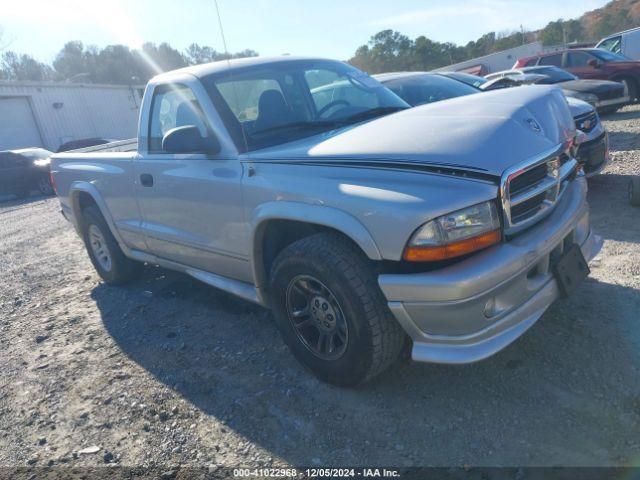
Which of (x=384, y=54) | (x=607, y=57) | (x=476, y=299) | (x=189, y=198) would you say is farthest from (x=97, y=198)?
(x=384, y=54)

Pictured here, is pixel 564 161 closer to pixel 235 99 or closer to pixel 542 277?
pixel 542 277

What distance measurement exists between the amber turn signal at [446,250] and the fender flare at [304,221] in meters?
0.16

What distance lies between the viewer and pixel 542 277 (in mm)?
2650

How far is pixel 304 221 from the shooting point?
2.78 m

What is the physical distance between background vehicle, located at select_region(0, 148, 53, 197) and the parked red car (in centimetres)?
1590

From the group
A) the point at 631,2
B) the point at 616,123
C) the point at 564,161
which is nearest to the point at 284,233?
the point at 564,161

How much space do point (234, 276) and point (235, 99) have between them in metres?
1.21

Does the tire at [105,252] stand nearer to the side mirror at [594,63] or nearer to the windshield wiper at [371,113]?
the windshield wiper at [371,113]

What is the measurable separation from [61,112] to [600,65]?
24.3 m

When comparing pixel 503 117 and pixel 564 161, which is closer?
pixel 503 117

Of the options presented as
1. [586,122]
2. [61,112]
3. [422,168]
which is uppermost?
[61,112]

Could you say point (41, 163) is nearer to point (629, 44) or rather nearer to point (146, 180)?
point (146, 180)

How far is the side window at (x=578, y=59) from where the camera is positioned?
14.0 metres

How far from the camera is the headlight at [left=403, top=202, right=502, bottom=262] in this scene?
2348 millimetres
